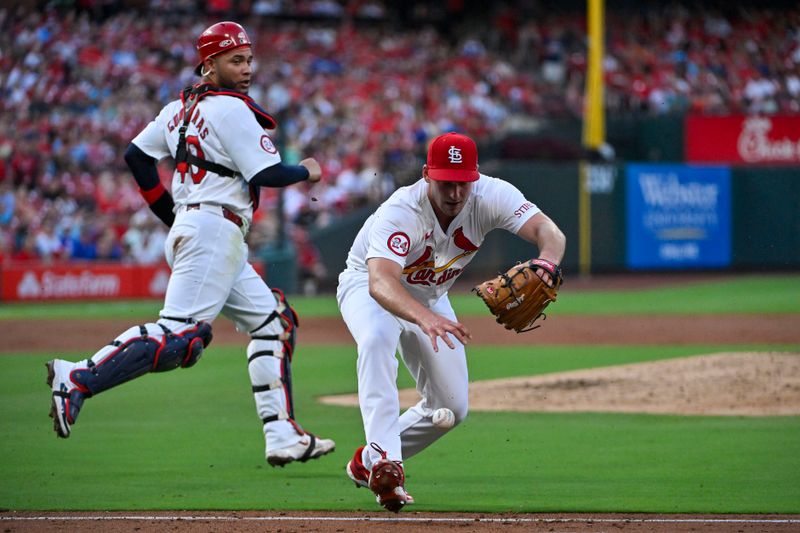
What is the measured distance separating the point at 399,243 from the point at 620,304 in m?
14.6

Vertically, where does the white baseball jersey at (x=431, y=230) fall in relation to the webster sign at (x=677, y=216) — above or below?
above

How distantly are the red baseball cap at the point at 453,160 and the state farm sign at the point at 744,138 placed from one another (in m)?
21.9

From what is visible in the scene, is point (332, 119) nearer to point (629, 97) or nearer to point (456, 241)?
point (629, 97)

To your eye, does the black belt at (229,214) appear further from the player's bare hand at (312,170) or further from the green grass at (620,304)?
the green grass at (620,304)

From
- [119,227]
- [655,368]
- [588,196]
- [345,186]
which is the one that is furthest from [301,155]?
[655,368]

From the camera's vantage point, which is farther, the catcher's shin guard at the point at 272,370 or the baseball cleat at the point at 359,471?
the catcher's shin guard at the point at 272,370

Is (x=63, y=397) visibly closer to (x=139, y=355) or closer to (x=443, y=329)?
(x=139, y=355)

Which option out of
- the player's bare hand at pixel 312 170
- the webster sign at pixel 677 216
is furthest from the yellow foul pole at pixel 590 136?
the player's bare hand at pixel 312 170

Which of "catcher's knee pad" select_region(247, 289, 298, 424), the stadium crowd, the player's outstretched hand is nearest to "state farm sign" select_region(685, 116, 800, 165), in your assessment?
the stadium crowd

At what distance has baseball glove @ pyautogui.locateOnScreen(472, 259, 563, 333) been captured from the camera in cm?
532

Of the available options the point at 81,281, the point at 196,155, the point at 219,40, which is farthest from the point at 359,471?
the point at 81,281

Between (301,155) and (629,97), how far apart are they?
9.26 metres

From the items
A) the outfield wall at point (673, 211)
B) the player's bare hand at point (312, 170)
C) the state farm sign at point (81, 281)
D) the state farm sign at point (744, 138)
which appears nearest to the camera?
the player's bare hand at point (312, 170)

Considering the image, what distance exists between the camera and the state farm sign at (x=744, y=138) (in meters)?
26.2
